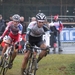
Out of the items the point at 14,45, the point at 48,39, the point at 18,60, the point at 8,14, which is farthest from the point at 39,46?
the point at 8,14

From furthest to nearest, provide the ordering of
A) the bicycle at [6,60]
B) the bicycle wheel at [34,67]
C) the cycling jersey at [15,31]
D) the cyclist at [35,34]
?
the cycling jersey at [15,31] → the bicycle at [6,60] → the cyclist at [35,34] → the bicycle wheel at [34,67]

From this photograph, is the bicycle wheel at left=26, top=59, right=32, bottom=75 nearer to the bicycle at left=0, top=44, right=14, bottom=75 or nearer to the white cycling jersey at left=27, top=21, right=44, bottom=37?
the white cycling jersey at left=27, top=21, right=44, bottom=37

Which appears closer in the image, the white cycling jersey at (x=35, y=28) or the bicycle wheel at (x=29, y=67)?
the bicycle wheel at (x=29, y=67)

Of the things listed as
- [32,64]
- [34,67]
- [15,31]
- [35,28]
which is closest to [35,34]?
[35,28]

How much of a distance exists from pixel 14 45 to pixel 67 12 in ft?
70.0

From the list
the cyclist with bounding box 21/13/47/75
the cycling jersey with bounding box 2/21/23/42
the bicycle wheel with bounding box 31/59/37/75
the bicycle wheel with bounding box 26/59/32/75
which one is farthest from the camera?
the cycling jersey with bounding box 2/21/23/42

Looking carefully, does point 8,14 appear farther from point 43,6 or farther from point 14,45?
point 14,45

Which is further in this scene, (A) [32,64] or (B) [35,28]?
(B) [35,28]

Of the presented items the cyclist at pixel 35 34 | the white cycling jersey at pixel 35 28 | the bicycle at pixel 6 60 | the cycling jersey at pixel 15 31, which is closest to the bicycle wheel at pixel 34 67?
the cyclist at pixel 35 34

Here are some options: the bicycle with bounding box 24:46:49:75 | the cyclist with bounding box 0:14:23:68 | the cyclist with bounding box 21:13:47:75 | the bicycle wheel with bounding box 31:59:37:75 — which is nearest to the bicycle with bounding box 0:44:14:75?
the cyclist with bounding box 0:14:23:68

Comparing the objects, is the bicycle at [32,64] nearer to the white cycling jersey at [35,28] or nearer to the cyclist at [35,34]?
the cyclist at [35,34]

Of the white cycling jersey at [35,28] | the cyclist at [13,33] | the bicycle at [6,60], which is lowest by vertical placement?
the bicycle at [6,60]

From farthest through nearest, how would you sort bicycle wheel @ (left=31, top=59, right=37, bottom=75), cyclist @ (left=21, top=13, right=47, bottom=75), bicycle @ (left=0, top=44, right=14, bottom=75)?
bicycle @ (left=0, top=44, right=14, bottom=75) < cyclist @ (left=21, top=13, right=47, bottom=75) < bicycle wheel @ (left=31, top=59, right=37, bottom=75)

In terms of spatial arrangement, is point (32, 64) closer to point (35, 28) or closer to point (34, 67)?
point (34, 67)
